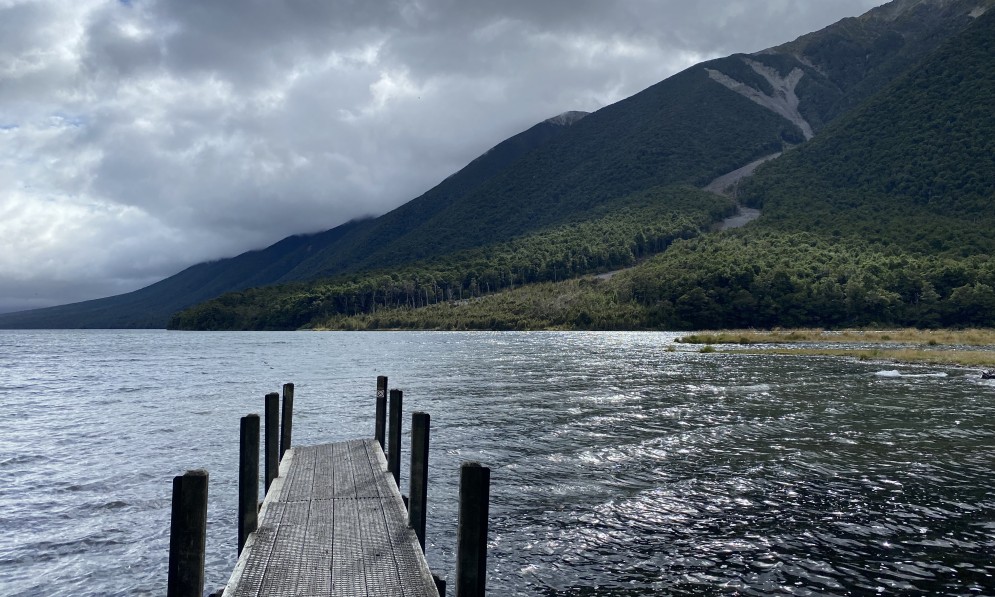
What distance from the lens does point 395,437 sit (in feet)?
52.3

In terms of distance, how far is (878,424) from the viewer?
27516mm

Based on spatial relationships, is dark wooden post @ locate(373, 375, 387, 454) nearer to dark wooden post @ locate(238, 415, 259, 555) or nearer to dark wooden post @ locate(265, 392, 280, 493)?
dark wooden post @ locate(265, 392, 280, 493)

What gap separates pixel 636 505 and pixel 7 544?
15.5m

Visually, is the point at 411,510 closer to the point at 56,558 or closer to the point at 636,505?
the point at 636,505

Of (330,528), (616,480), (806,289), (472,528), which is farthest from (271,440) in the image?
(806,289)

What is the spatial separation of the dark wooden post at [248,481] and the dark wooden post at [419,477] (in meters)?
3.02

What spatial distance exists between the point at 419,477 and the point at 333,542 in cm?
212

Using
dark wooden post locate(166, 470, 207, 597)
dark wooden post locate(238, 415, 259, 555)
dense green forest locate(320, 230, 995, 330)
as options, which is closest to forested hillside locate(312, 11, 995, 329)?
dense green forest locate(320, 230, 995, 330)

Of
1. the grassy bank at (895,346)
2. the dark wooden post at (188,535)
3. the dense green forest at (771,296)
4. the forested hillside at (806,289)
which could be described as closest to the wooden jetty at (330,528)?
the dark wooden post at (188,535)

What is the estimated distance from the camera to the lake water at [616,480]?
497 inches

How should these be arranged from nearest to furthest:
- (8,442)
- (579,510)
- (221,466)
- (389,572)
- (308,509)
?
(389,572) < (308,509) < (579,510) < (221,466) < (8,442)

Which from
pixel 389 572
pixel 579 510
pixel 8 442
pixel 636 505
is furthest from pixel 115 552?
pixel 8 442

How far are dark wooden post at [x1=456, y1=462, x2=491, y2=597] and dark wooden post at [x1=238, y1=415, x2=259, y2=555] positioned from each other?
566 centimetres

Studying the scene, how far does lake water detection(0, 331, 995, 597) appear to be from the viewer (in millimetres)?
12633
